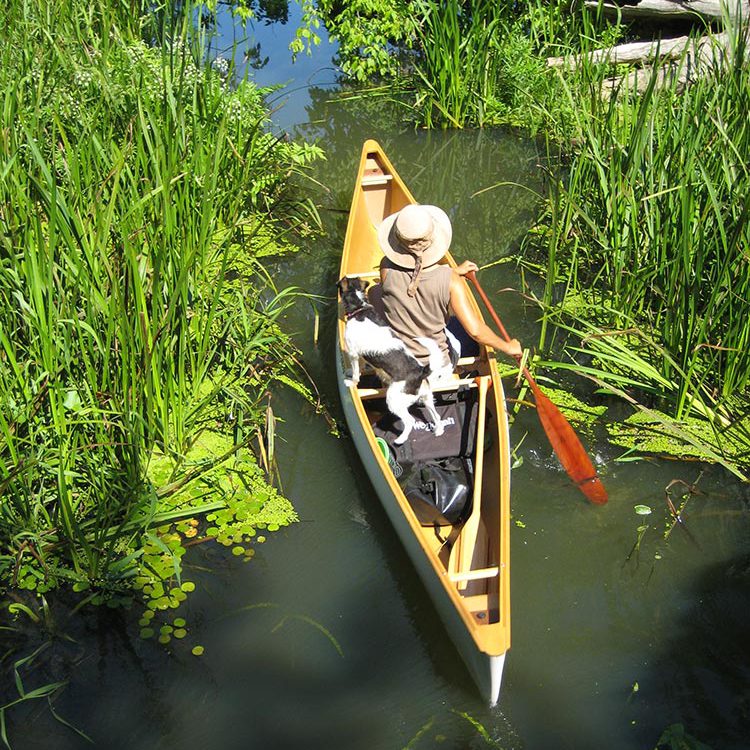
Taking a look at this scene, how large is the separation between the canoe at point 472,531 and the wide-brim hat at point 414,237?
1.96ft

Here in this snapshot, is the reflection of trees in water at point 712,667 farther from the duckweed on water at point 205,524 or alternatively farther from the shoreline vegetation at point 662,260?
the duckweed on water at point 205,524

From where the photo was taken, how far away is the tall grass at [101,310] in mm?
3490

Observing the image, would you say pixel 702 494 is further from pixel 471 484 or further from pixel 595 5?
pixel 595 5

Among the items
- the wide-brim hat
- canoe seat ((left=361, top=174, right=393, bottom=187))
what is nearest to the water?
the wide-brim hat

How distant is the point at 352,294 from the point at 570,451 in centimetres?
126

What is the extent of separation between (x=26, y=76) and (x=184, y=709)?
3.09 metres

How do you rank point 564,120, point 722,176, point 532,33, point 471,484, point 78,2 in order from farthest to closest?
point 532,33
point 564,120
point 78,2
point 722,176
point 471,484

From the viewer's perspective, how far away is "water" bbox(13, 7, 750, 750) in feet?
10.4

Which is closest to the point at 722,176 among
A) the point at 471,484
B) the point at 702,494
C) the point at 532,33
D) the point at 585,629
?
the point at 702,494

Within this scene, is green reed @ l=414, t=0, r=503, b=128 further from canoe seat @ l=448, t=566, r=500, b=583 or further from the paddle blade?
canoe seat @ l=448, t=566, r=500, b=583

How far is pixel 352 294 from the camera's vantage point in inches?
165

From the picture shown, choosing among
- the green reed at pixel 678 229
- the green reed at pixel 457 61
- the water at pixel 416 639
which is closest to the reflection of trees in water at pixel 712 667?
the water at pixel 416 639

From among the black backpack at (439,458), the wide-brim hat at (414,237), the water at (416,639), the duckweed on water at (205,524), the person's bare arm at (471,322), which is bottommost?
the water at (416,639)

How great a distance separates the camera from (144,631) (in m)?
3.50
